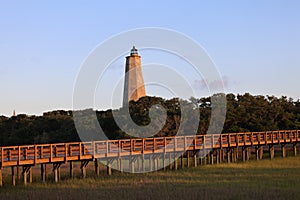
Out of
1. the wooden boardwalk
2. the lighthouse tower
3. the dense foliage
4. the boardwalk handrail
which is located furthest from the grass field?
the lighthouse tower

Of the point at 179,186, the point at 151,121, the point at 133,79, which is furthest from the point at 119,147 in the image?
the point at 133,79

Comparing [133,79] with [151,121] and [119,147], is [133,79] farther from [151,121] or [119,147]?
[119,147]

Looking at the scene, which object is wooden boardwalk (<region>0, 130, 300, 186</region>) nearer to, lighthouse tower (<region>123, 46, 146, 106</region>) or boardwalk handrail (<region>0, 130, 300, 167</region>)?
boardwalk handrail (<region>0, 130, 300, 167</region>)

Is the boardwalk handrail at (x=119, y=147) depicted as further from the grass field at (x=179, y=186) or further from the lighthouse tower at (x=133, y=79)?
the lighthouse tower at (x=133, y=79)

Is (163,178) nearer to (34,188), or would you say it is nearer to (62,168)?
(34,188)

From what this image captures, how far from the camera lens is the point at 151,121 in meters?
58.0

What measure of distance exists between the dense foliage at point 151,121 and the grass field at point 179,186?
69.5 ft

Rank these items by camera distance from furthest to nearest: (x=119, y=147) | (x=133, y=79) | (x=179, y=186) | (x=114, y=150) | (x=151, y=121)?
(x=133, y=79), (x=151, y=121), (x=119, y=147), (x=114, y=150), (x=179, y=186)

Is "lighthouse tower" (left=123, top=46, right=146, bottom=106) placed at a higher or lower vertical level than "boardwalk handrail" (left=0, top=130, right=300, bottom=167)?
higher

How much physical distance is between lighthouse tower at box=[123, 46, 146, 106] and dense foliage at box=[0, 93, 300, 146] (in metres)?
5.79

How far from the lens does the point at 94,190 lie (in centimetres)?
2684

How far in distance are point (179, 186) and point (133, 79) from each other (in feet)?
160

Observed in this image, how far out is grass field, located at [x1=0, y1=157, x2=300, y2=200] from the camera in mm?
24531

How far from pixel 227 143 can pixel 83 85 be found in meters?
14.0
